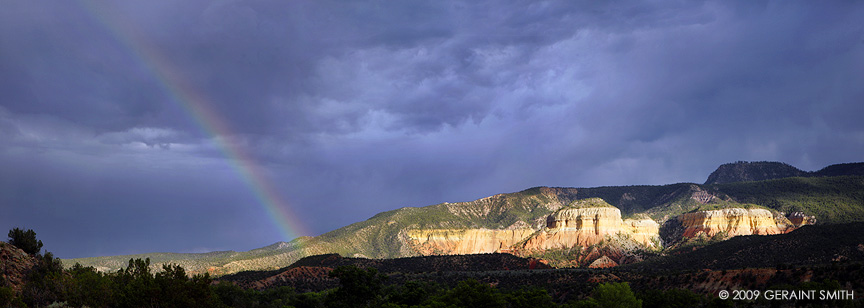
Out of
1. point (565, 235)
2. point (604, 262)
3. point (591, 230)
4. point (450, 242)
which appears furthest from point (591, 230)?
point (450, 242)

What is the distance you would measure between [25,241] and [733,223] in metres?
186

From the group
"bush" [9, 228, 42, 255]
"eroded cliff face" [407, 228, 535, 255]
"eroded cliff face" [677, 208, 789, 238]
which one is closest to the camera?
"bush" [9, 228, 42, 255]

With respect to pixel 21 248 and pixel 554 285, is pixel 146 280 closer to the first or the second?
pixel 21 248

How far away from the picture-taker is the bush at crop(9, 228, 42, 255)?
148 feet

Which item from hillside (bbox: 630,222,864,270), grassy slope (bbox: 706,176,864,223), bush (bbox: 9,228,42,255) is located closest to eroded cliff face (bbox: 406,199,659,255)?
Answer: grassy slope (bbox: 706,176,864,223)

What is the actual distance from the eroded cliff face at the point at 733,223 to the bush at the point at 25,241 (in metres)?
176

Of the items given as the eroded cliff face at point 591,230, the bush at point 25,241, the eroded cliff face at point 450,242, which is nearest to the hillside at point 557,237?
the eroded cliff face at point 450,242

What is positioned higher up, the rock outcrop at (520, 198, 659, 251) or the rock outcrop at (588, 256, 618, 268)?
the rock outcrop at (520, 198, 659, 251)

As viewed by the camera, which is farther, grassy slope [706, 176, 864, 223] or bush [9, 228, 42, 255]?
grassy slope [706, 176, 864, 223]

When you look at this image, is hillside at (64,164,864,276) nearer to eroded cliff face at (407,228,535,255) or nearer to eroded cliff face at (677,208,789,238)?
eroded cliff face at (407,228,535,255)

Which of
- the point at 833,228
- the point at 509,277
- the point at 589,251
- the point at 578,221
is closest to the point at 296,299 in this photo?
the point at 509,277

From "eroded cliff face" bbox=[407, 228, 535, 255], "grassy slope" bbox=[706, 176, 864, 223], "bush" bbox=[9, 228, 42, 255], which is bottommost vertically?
"bush" bbox=[9, 228, 42, 255]

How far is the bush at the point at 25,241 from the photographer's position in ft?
148

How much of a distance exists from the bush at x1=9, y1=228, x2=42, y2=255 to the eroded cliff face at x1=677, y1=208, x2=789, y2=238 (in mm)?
176285
